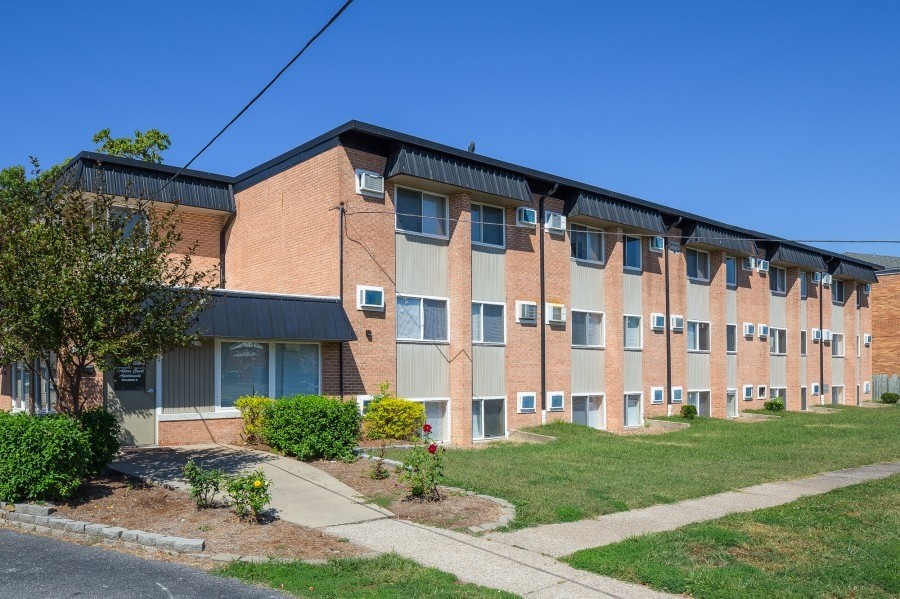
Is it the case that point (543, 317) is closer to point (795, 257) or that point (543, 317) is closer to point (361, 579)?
point (361, 579)

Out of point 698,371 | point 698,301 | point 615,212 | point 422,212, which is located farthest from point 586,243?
point 698,371

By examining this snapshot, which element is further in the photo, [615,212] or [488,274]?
[615,212]

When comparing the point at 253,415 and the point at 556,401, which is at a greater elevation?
the point at 253,415

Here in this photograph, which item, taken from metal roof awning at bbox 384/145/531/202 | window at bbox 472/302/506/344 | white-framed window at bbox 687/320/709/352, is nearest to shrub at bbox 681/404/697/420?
white-framed window at bbox 687/320/709/352

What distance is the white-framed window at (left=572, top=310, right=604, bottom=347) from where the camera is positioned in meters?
22.9

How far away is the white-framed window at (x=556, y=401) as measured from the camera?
21672 millimetres

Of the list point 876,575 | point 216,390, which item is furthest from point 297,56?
point 876,575

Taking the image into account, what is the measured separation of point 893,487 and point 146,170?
16.6m

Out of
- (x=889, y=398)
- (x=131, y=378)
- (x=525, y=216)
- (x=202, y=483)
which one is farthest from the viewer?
(x=889, y=398)

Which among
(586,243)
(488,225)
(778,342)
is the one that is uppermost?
(488,225)

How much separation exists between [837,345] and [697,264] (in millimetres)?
15154

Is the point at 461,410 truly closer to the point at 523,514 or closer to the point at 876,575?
the point at 523,514

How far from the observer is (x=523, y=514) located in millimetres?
10336

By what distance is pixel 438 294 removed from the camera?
19266mm
